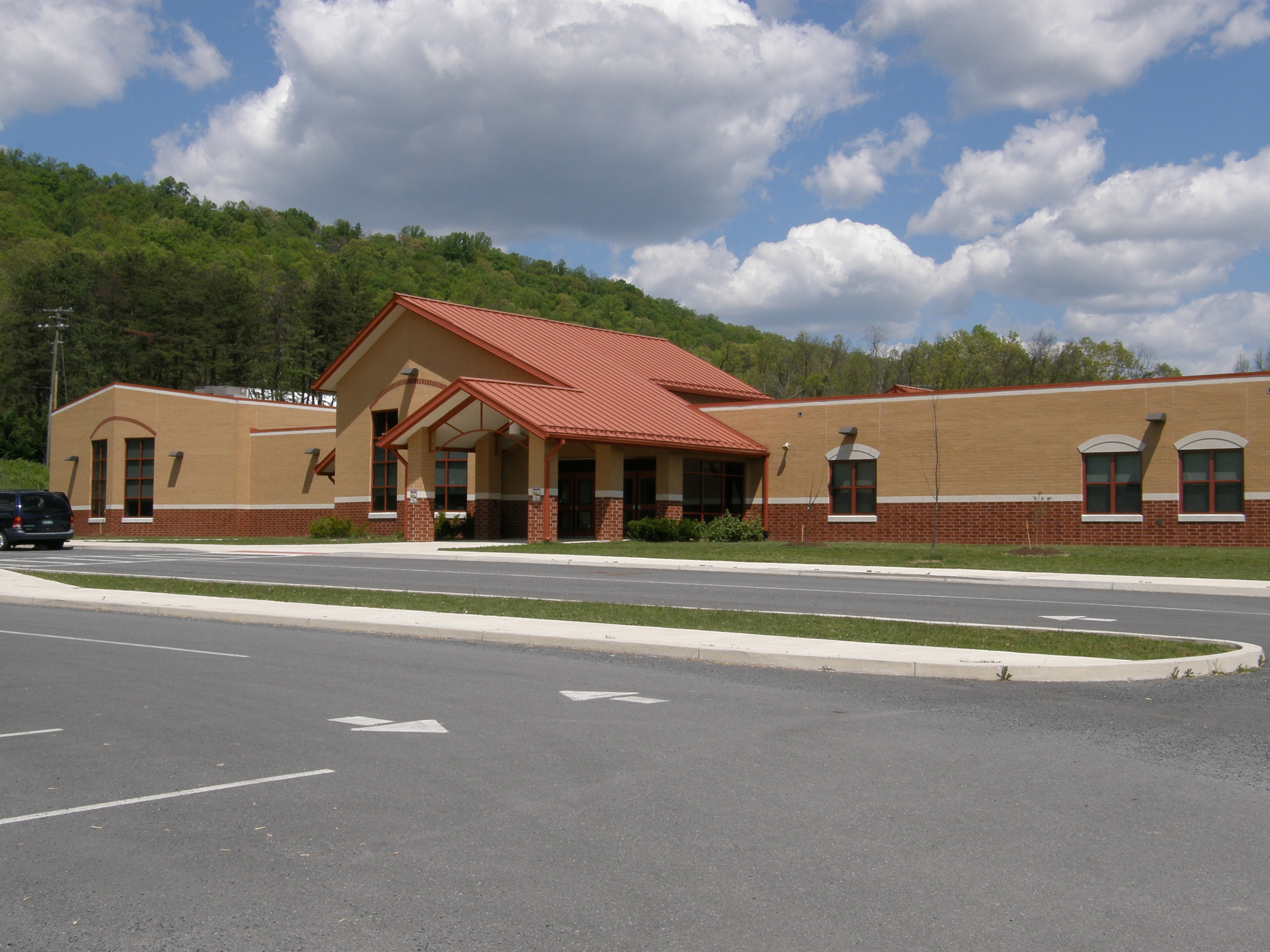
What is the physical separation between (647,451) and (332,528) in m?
12.7

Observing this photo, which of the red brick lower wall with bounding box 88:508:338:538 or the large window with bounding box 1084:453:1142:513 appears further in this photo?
the red brick lower wall with bounding box 88:508:338:538

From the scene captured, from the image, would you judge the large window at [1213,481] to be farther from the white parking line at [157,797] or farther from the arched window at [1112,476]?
the white parking line at [157,797]

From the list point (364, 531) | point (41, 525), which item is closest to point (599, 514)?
point (364, 531)

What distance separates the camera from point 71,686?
32.7 feet

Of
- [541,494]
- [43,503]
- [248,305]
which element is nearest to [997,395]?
[541,494]

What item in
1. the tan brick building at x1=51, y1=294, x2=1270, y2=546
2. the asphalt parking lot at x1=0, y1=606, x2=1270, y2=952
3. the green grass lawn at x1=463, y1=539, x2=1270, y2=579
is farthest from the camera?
the tan brick building at x1=51, y1=294, x2=1270, y2=546

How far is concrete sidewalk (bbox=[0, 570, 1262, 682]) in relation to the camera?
1061cm

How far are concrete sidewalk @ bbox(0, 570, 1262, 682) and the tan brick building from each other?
51.7ft

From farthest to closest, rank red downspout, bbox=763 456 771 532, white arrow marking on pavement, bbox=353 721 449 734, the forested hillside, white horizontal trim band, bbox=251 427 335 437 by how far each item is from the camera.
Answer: the forested hillside < white horizontal trim band, bbox=251 427 335 437 < red downspout, bbox=763 456 771 532 < white arrow marking on pavement, bbox=353 721 449 734

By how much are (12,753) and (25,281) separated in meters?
75.6

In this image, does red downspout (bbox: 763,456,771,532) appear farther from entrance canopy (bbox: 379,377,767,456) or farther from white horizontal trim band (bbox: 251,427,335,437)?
white horizontal trim band (bbox: 251,427,335,437)

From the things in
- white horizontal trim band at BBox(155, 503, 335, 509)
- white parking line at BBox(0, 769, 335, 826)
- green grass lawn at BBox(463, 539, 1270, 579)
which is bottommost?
white parking line at BBox(0, 769, 335, 826)

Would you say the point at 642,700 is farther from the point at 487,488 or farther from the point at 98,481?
the point at 98,481

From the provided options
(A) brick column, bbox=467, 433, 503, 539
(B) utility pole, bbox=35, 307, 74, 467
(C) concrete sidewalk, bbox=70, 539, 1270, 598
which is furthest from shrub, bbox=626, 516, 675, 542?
(B) utility pole, bbox=35, 307, 74, 467
